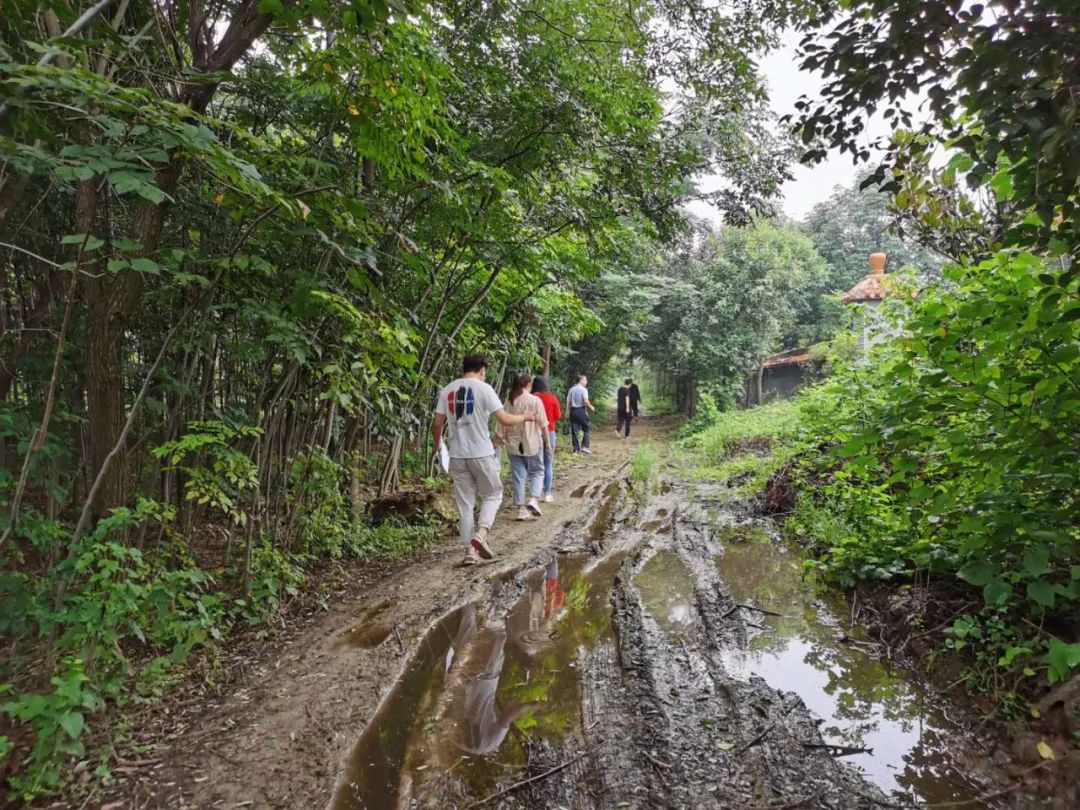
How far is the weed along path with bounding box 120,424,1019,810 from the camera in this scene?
229 cm

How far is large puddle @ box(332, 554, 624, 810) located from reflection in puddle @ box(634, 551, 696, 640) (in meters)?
0.35

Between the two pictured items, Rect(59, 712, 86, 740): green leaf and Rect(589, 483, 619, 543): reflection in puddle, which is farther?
Rect(589, 483, 619, 543): reflection in puddle

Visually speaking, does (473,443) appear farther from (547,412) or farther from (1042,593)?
(1042,593)

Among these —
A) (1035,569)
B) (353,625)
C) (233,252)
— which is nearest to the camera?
(1035,569)

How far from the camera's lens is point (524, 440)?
6.79 m

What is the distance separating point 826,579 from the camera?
14.6ft

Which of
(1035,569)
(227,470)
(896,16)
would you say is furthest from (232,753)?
(896,16)

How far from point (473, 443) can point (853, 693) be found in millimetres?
3367

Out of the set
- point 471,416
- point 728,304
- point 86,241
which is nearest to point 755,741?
point 471,416

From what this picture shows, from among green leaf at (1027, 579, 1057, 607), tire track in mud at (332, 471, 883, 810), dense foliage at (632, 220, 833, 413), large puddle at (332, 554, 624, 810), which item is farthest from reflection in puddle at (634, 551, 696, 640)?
dense foliage at (632, 220, 833, 413)

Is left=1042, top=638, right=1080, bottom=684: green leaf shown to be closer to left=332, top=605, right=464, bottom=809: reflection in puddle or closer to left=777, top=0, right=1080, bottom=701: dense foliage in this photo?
left=777, top=0, right=1080, bottom=701: dense foliage

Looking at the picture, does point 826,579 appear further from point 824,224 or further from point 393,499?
point 824,224

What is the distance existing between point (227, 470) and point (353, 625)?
4.47 ft

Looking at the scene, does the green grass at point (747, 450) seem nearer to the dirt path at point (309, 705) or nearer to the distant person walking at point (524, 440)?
the distant person walking at point (524, 440)
